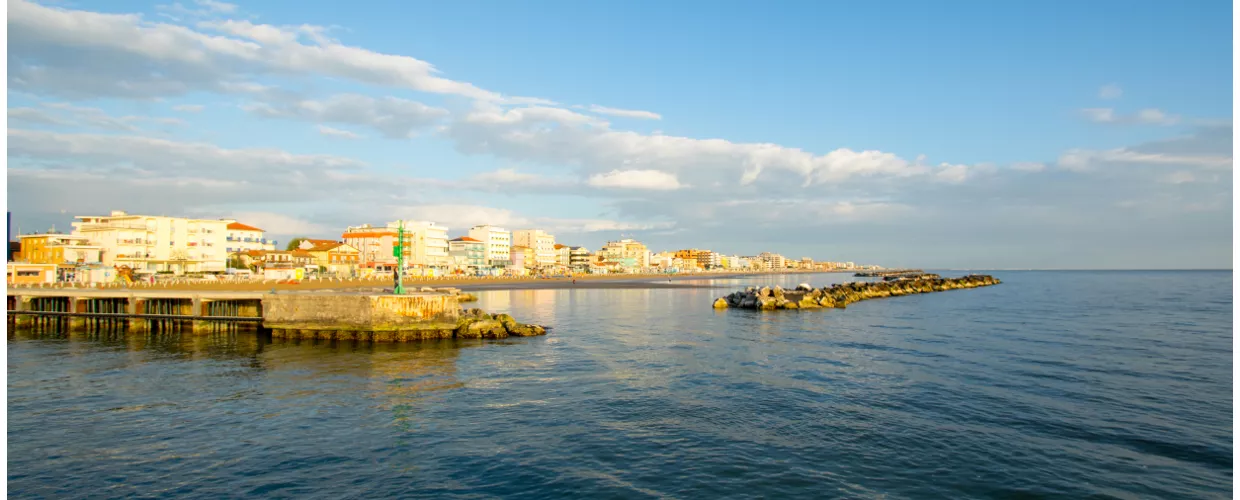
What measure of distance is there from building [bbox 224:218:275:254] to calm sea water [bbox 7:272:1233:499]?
80687mm

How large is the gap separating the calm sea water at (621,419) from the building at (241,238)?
3177 inches

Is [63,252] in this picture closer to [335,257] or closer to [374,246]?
[335,257]

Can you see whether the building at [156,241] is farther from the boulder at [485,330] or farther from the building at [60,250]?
the boulder at [485,330]

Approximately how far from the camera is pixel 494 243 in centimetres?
18488

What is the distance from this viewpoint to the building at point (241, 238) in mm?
108375

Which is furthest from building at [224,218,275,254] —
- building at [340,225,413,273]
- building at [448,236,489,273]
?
building at [448,236,489,273]

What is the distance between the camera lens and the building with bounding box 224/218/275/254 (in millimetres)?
108375

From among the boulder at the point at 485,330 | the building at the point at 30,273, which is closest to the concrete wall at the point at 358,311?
the boulder at the point at 485,330

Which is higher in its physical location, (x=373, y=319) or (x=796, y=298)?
(x=373, y=319)

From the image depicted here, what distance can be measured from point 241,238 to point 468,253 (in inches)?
2488

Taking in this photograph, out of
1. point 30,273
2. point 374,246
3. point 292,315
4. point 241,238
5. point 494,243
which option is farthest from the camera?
point 494,243

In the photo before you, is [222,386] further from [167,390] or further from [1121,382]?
[1121,382]

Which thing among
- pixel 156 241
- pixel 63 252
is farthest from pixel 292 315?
pixel 156 241

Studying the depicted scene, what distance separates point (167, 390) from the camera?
73.8ft
